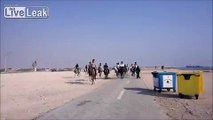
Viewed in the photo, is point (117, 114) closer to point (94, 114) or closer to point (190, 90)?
point (94, 114)

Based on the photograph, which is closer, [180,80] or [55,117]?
[55,117]

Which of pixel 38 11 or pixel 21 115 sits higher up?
pixel 38 11

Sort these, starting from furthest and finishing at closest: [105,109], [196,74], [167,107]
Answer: [196,74]
[167,107]
[105,109]

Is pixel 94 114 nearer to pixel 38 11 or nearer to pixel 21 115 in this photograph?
pixel 21 115

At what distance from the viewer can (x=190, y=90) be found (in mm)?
19531

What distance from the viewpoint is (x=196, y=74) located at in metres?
19.3

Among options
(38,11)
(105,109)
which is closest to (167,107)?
(105,109)

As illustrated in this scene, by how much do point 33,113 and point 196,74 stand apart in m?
8.84

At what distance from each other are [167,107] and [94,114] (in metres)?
3.89

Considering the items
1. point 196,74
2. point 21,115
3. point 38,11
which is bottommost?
point 21,115

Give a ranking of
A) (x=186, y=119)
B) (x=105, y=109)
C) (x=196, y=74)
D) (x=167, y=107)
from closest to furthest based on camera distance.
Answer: (x=186, y=119) → (x=105, y=109) → (x=167, y=107) → (x=196, y=74)

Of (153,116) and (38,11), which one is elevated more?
(38,11)

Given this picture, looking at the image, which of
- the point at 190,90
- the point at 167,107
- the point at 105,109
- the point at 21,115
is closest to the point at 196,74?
the point at 190,90

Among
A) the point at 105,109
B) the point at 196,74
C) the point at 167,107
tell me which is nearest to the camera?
the point at 105,109
